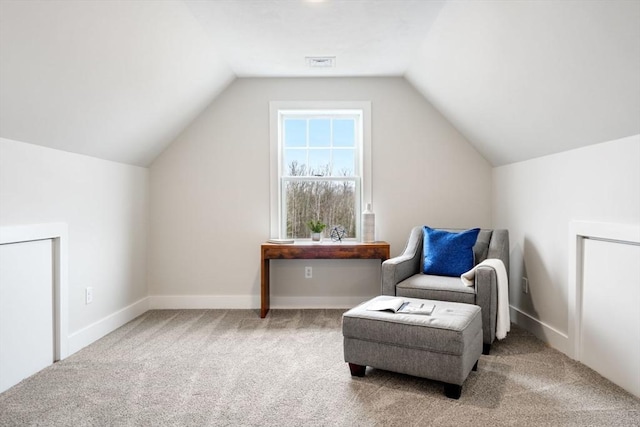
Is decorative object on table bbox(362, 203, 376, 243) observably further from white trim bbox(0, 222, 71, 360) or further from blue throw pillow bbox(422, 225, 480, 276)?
white trim bbox(0, 222, 71, 360)

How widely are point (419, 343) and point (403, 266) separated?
1105 millimetres

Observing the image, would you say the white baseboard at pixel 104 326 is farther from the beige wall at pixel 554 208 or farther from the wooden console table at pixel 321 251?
the beige wall at pixel 554 208

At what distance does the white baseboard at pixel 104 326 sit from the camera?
2988 mm

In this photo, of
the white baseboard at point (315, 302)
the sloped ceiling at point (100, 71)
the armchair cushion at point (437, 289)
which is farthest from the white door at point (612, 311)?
the sloped ceiling at point (100, 71)

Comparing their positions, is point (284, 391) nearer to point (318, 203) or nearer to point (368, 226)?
point (368, 226)

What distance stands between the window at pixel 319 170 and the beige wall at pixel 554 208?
4.78 feet

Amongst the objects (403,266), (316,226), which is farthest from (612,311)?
(316,226)

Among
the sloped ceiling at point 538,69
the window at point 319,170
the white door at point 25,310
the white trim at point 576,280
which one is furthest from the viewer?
Result: the window at point 319,170

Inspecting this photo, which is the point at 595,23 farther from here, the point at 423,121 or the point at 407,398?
the point at 423,121

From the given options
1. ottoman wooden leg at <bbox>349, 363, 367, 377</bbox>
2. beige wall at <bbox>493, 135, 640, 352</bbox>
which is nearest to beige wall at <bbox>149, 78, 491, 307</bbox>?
beige wall at <bbox>493, 135, 640, 352</bbox>

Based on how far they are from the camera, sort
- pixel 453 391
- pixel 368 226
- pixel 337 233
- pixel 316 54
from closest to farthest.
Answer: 1. pixel 453 391
2. pixel 316 54
3. pixel 368 226
4. pixel 337 233

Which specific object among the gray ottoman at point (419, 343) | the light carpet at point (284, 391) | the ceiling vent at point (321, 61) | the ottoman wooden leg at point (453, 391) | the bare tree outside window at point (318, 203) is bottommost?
the light carpet at point (284, 391)

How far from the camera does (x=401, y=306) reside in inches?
103

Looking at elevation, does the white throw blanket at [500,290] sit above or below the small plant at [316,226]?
below
